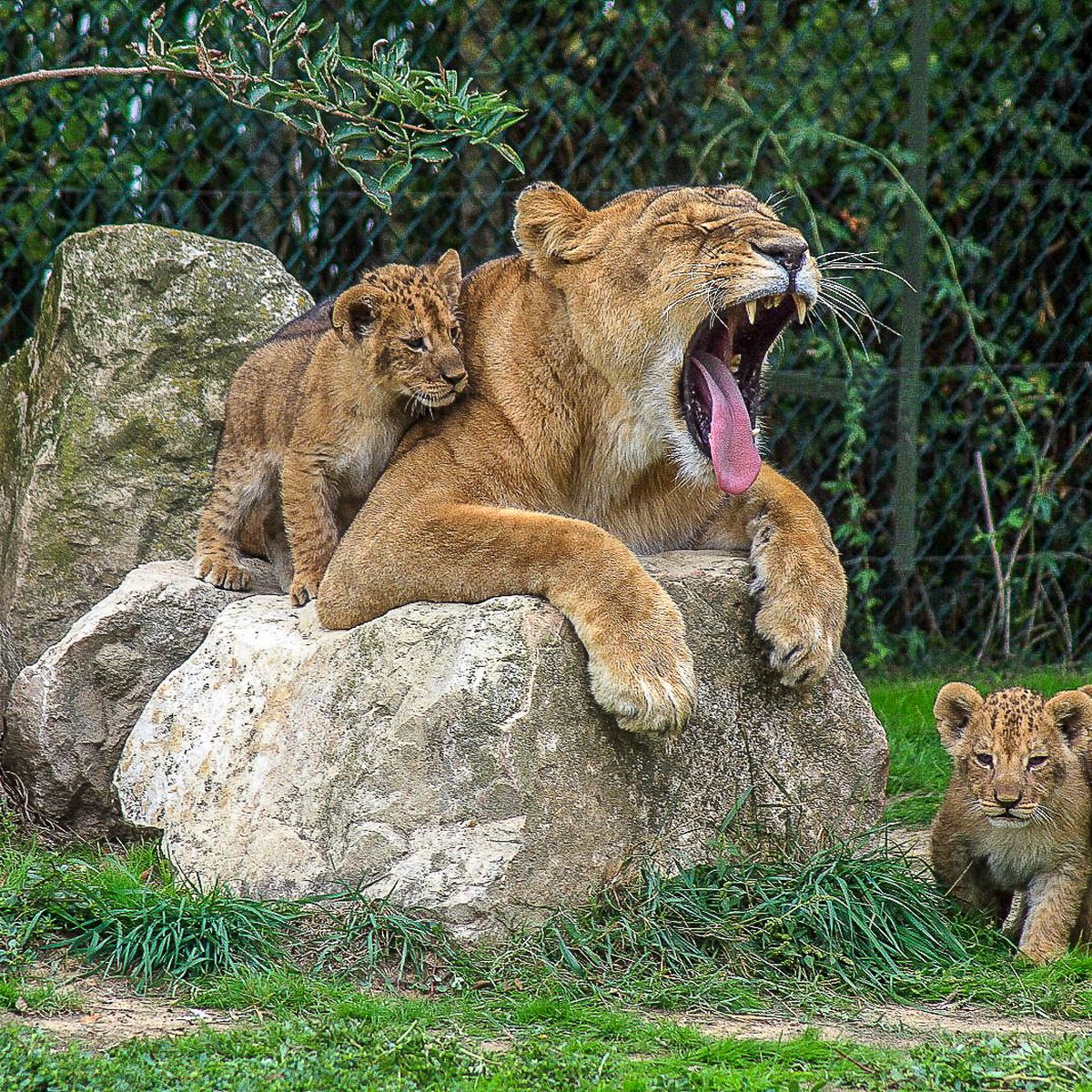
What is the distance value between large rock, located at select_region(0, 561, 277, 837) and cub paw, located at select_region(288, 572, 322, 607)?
1.30 feet

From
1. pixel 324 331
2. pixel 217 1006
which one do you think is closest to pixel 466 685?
pixel 217 1006

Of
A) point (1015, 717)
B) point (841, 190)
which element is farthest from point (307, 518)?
point (841, 190)

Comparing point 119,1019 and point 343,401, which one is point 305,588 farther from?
point 119,1019

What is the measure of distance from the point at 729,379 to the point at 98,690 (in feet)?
8.11

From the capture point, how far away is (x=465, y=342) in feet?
17.5

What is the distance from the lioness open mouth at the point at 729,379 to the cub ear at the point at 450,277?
3.16 feet

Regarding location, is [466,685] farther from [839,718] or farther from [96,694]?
[96,694]

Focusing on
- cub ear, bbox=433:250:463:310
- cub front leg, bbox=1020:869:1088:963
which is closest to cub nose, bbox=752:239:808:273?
cub ear, bbox=433:250:463:310

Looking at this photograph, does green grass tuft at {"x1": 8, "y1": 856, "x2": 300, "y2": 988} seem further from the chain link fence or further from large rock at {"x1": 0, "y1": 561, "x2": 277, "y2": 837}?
the chain link fence

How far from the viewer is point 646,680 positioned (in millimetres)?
4465

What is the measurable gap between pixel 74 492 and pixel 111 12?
2.23 m

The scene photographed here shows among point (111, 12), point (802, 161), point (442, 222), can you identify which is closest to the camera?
point (111, 12)

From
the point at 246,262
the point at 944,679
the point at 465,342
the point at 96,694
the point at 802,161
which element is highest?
the point at 802,161

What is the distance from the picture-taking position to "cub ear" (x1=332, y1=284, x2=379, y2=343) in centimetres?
538
